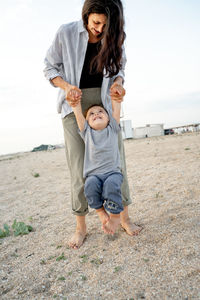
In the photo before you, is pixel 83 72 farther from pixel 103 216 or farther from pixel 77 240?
pixel 77 240

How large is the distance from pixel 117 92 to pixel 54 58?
0.75 meters

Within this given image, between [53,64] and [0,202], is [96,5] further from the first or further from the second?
[0,202]

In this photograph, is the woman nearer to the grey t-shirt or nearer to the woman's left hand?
the woman's left hand

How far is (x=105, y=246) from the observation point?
227cm

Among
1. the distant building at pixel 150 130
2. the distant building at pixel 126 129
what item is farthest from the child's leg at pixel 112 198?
the distant building at pixel 150 130

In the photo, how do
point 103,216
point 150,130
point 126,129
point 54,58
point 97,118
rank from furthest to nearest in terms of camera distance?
point 150,130, point 126,129, point 54,58, point 97,118, point 103,216

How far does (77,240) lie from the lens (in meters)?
2.42

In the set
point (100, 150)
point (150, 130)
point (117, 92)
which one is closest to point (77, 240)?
point (100, 150)

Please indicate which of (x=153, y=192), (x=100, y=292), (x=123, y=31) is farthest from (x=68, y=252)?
(x=123, y=31)

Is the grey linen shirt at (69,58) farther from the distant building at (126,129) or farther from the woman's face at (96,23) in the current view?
the distant building at (126,129)

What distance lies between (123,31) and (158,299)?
220 centimetres

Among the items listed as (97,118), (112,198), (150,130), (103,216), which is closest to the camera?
(112,198)

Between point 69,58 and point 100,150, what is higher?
point 69,58

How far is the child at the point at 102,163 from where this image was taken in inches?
80.4
